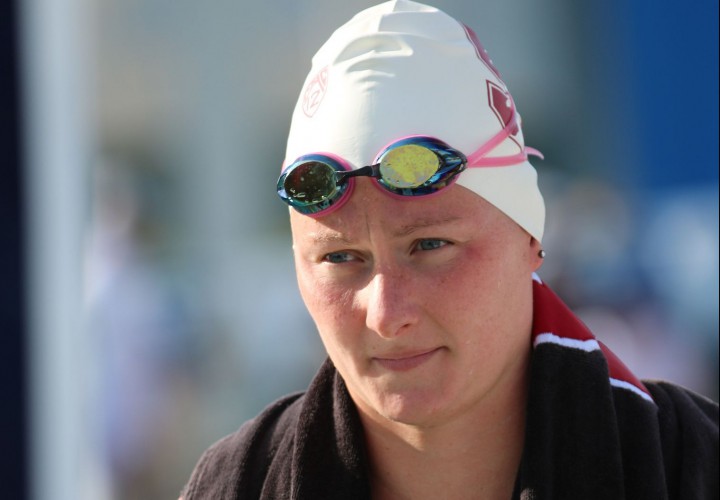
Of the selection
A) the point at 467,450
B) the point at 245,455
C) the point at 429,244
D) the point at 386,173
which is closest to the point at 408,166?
the point at 386,173

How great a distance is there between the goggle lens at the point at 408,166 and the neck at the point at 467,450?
51 centimetres

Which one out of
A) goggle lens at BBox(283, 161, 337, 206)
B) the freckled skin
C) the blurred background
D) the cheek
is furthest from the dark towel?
the blurred background

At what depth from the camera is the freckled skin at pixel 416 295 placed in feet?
6.15

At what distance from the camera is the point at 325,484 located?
6.86ft

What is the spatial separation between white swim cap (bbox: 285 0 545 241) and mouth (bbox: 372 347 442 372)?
1.15 feet

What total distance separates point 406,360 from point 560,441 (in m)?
0.38

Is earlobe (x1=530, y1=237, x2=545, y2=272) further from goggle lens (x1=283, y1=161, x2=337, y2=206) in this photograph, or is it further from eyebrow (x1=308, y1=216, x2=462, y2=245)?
goggle lens (x1=283, y1=161, x2=337, y2=206)

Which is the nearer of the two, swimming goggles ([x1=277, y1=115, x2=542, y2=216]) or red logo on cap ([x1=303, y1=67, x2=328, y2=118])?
swimming goggles ([x1=277, y1=115, x2=542, y2=216])

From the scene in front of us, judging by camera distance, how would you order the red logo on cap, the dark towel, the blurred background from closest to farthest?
the dark towel, the red logo on cap, the blurred background

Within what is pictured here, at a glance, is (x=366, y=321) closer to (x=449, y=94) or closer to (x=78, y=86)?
(x=449, y=94)

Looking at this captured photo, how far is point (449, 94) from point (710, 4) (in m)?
3.92

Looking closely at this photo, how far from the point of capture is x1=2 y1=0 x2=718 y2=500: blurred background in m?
4.91

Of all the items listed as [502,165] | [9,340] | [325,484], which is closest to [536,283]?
[502,165]

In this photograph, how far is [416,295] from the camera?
6.14 feet
